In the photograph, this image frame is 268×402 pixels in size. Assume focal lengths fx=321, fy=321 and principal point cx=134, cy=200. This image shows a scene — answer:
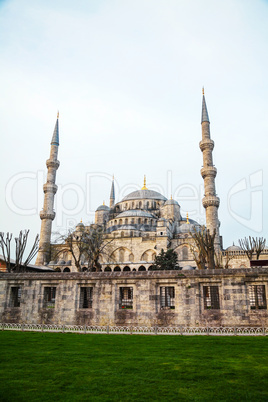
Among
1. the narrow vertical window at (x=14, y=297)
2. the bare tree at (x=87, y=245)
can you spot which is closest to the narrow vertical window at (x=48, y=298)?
the narrow vertical window at (x=14, y=297)

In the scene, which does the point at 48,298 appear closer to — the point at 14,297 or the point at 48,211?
the point at 14,297

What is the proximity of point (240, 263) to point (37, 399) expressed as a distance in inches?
1259

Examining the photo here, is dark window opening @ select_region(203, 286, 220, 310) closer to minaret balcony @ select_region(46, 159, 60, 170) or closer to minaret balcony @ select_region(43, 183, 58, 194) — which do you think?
minaret balcony @ select_region(43, 183, 58, 194)

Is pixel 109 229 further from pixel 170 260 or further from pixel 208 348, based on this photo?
pixel 208 348

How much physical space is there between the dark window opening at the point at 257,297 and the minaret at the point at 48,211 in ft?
97.9

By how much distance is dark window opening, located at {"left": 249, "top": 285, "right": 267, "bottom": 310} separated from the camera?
37.7 ft

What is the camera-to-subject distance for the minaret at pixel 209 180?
33.3m

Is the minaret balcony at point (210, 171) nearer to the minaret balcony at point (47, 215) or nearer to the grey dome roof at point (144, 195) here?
the grey dome roof at point (144, 195)

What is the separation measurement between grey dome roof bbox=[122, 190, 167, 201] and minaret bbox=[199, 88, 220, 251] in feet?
52.7

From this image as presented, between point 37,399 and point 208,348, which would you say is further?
point 208,348

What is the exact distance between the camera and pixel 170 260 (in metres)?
28.9

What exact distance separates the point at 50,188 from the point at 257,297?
31.6 m

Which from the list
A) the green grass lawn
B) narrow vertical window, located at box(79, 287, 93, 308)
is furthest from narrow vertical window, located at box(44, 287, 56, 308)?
the green grass lawn

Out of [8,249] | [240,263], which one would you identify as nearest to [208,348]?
[8,249]
